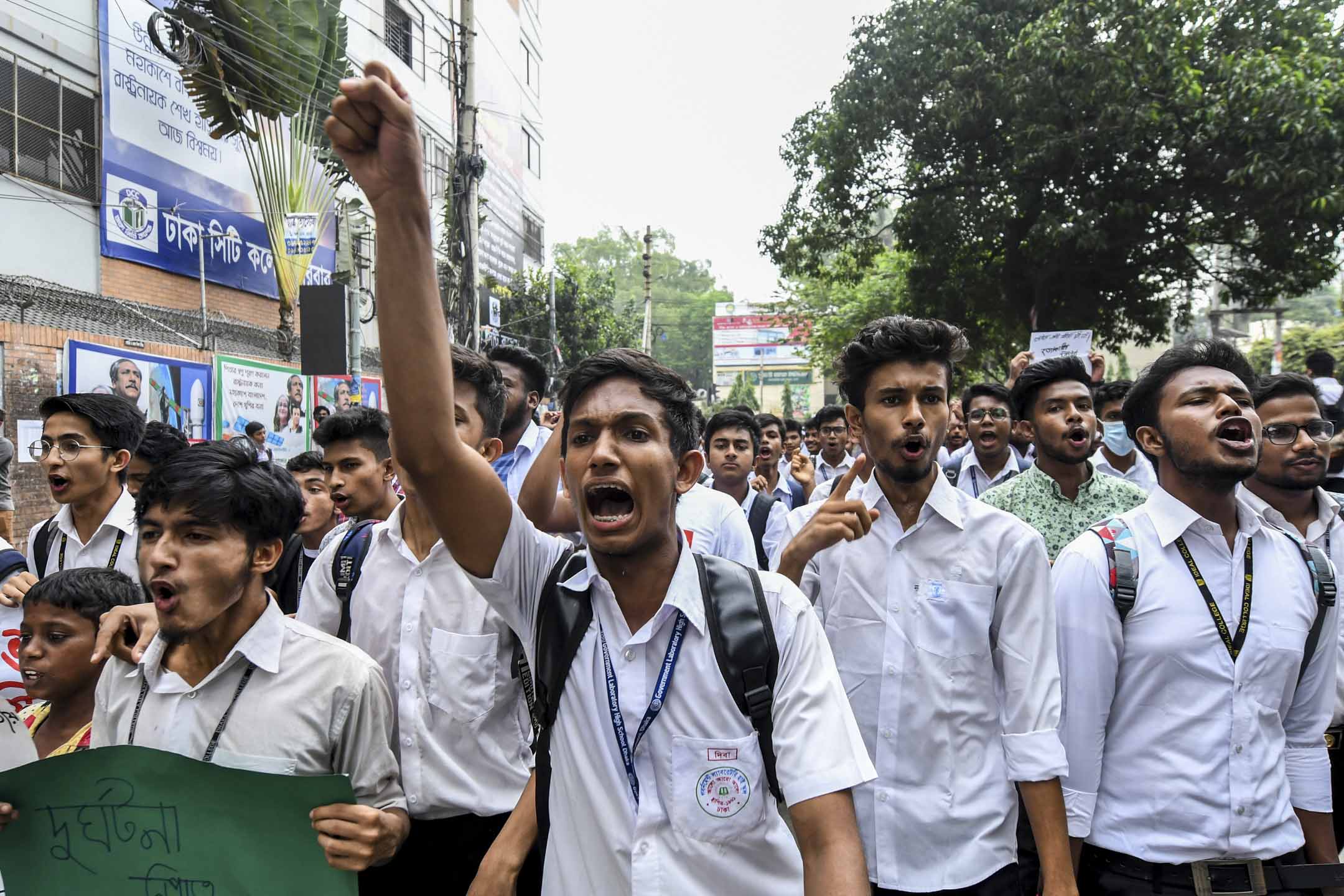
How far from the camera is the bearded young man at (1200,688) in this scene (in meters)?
2.33

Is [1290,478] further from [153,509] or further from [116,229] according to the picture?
[116,229]

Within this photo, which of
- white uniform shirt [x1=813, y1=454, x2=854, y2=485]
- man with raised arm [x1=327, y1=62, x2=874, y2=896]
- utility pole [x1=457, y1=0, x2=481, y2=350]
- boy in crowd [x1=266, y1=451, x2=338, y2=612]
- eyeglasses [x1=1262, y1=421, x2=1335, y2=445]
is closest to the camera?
man with raised arm [x1=327, y1=62, x2=874, y2=896]

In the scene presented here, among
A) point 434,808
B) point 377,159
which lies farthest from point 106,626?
point 377,159

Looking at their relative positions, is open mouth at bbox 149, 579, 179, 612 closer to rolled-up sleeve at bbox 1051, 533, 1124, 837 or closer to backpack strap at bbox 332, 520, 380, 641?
backpack strap at bbox 332, 520, 380, 641

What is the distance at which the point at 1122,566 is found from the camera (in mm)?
2457

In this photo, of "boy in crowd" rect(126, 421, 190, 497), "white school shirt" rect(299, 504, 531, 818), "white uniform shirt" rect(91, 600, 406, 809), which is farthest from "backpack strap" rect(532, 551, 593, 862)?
"boy in crowd" rect(126, 421, 190, 497)

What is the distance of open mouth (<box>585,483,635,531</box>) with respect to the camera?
5.91 ft

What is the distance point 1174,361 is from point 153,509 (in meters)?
2.72

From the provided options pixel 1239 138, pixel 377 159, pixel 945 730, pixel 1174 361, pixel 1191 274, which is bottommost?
pixel 945 730

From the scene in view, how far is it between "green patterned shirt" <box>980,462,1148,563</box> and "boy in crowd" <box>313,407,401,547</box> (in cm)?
241

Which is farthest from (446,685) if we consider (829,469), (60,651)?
(829,469)

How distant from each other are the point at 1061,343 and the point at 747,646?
8022 millimetres

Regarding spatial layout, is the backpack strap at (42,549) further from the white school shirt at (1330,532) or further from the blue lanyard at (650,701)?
the white school shirt at (1330,532)

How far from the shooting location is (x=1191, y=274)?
16656 millimetres
